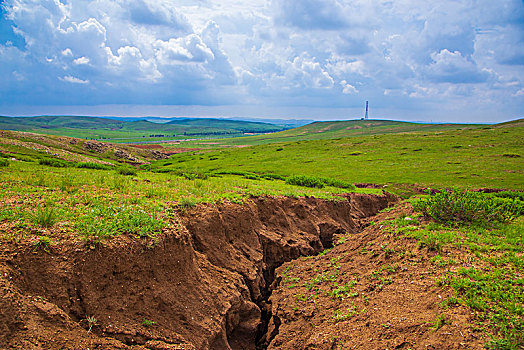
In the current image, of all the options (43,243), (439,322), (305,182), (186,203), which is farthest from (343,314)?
(305,182)

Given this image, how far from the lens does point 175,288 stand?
1055 cm

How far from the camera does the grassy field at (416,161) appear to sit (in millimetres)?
39650

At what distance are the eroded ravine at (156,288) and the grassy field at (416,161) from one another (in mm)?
13938

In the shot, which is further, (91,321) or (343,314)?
(343,314)

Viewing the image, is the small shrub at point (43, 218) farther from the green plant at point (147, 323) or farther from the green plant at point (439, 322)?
the green plant at point (439, 322)

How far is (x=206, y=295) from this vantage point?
11.3 m

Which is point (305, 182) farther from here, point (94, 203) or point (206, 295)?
point (94, 203)

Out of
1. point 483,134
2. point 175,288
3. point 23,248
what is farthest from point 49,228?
point 483,134

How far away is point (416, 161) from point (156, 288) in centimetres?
5206

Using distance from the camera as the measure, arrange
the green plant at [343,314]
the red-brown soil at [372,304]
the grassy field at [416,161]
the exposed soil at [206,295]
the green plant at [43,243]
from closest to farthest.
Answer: the exposed soil at [206,295]
the green plant at [43,243]
the red-brown soil at [372,304]
the green plant at [343,314]
the grassy field at [416,161]

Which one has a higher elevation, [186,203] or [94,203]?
[94,203]

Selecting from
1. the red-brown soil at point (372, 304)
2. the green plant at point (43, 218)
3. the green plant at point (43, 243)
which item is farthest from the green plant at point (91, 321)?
the red-brown soil at point (372, 304)

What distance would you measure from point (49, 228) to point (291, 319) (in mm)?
9574

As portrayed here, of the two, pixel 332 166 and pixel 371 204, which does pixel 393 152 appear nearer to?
pixel 332 166
